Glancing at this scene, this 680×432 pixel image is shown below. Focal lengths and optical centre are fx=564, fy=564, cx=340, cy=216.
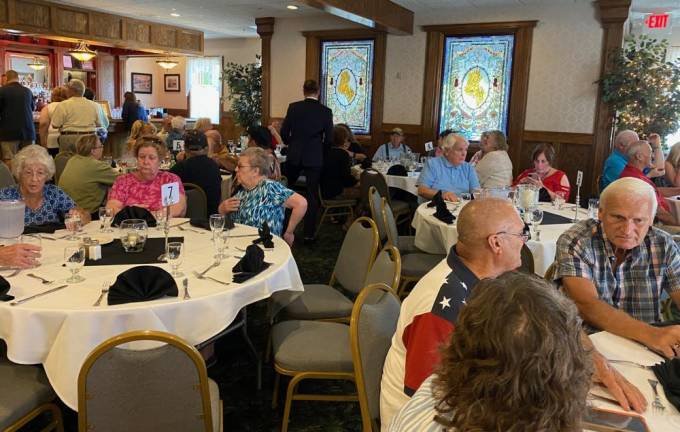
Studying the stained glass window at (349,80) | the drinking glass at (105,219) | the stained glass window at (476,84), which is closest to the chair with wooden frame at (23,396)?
the drinking glass at (105,219)

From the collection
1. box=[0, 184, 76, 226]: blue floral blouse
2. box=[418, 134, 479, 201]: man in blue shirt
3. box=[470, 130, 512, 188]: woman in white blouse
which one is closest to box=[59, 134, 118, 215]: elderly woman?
box=[0, 184, 76, 226]: blue floral blouse

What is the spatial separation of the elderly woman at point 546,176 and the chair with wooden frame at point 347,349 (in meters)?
2.89

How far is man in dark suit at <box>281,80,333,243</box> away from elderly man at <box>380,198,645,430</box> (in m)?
4.46

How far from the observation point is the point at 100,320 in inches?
82.0

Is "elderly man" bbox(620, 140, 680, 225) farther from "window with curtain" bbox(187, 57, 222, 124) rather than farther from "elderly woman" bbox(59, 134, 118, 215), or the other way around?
"window with curtain" bbox(187, 57, 222, 124)

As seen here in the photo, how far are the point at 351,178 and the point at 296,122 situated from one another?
0.98 m

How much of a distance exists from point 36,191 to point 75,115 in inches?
219

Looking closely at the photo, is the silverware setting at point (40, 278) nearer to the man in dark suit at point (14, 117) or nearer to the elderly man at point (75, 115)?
the elderly man at point (75, 115)

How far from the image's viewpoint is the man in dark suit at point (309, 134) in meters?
6.40

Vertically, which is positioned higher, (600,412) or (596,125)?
(596,125)

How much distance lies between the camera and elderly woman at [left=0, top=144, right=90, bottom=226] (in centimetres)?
317

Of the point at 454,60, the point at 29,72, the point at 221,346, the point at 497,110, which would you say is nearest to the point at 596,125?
the point at 497,110

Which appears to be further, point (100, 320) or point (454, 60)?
point (454, 60)

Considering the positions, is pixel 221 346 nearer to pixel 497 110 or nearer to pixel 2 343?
pixel 2 343
